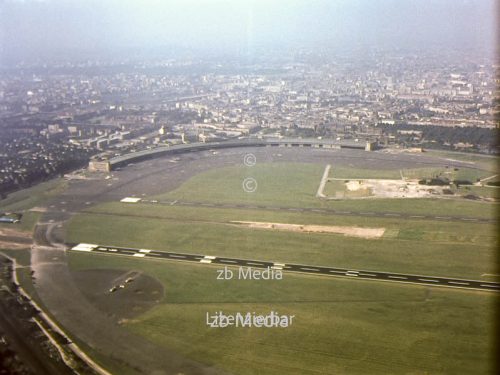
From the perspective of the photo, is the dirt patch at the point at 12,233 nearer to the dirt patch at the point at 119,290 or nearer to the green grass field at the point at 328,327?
the dirt patch at the point at 119,290

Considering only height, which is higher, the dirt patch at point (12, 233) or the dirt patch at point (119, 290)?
the dirt patch at point (12, 233)

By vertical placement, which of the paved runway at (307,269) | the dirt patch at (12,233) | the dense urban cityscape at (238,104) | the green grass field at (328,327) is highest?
the dense urban cityscape at (238,104)

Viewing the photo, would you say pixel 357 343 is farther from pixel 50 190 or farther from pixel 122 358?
pixel 50 190

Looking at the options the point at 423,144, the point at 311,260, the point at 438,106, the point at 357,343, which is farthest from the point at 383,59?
the point at 357,343

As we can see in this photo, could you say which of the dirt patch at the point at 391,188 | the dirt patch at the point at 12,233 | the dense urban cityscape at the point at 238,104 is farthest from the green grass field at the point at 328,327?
the dense urban cityscape at the point at 238,104

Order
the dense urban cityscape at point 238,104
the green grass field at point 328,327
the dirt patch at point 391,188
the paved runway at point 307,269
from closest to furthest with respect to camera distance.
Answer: the green grass field at point 328,327 < the paved runway at point 307,269 < the dirt patch at point 391,188 < the dense urban cityscape at point 238,104

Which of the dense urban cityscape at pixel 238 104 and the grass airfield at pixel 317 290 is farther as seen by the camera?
the dense urban cityscape at pixel 238 104

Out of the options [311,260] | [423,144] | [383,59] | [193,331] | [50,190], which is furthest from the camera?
[383,59]

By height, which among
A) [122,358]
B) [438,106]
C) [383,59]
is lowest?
[122,358]

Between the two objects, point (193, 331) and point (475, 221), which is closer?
point (193, 331)
